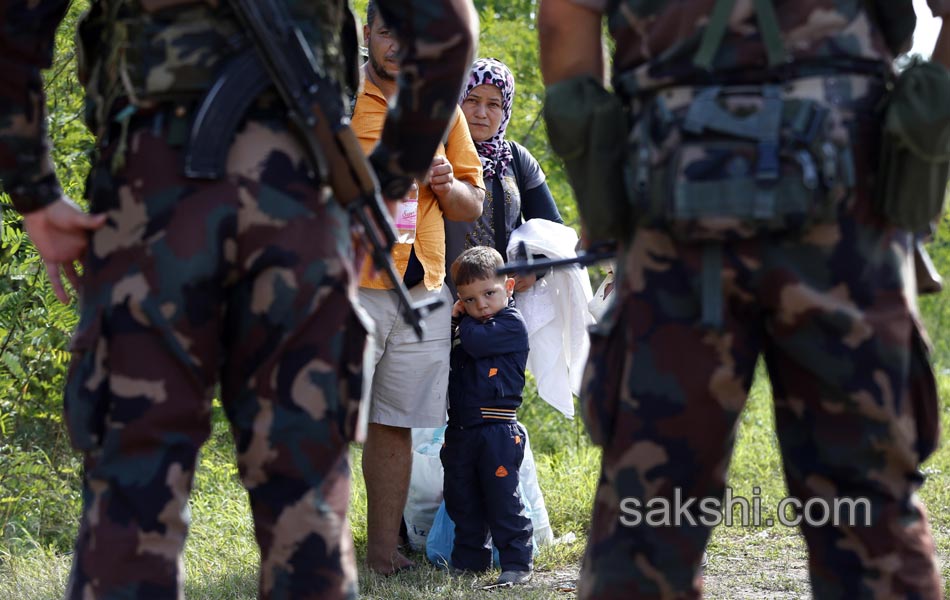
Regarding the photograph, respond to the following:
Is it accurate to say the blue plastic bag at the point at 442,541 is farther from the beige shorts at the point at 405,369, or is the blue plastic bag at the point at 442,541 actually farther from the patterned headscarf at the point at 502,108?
the patterned headscarf at the point at 502,108

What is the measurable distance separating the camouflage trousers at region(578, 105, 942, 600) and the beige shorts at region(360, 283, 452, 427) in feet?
6.92

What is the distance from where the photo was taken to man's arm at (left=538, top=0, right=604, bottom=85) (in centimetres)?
256

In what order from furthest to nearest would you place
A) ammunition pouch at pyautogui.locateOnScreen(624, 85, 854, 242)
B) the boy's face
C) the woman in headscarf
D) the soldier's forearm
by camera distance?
the woman in headscarf, the boy's face, the soldier's forearm, ammunition pouch at pyautogui.locateOnScreen(624, 85, 854, 242)

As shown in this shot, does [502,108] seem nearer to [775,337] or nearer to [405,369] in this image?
[405,369]

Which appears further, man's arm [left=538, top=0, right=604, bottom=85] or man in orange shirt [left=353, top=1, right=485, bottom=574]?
man in orange shirt [left=353, top=1, right=485, bottom=574]

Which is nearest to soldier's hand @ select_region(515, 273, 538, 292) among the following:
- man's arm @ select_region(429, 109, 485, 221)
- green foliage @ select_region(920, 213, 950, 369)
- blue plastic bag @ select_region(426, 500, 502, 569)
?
man's arm @ select_region(429, 109, 485, 221)

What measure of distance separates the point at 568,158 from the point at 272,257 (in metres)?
0.61

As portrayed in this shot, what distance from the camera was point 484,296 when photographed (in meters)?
4.71

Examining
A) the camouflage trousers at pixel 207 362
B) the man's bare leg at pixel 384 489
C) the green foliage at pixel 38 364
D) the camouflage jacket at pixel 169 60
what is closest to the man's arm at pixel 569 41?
the camouflage jacket at pixel 169 60

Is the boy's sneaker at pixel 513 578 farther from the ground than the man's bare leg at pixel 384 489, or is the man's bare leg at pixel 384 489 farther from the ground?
the man's bare leg at pixel 384 489

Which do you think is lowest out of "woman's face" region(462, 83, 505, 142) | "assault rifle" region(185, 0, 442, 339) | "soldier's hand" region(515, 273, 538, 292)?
"assault rifle" region(185, 0, 442, 339)

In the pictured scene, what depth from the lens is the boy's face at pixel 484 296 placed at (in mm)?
4707

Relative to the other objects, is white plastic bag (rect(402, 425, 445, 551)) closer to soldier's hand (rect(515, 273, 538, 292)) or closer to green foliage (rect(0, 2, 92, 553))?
soldier's hand (rect(515, 273, 538, 292))

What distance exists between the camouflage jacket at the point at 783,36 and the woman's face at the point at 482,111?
257 cm
